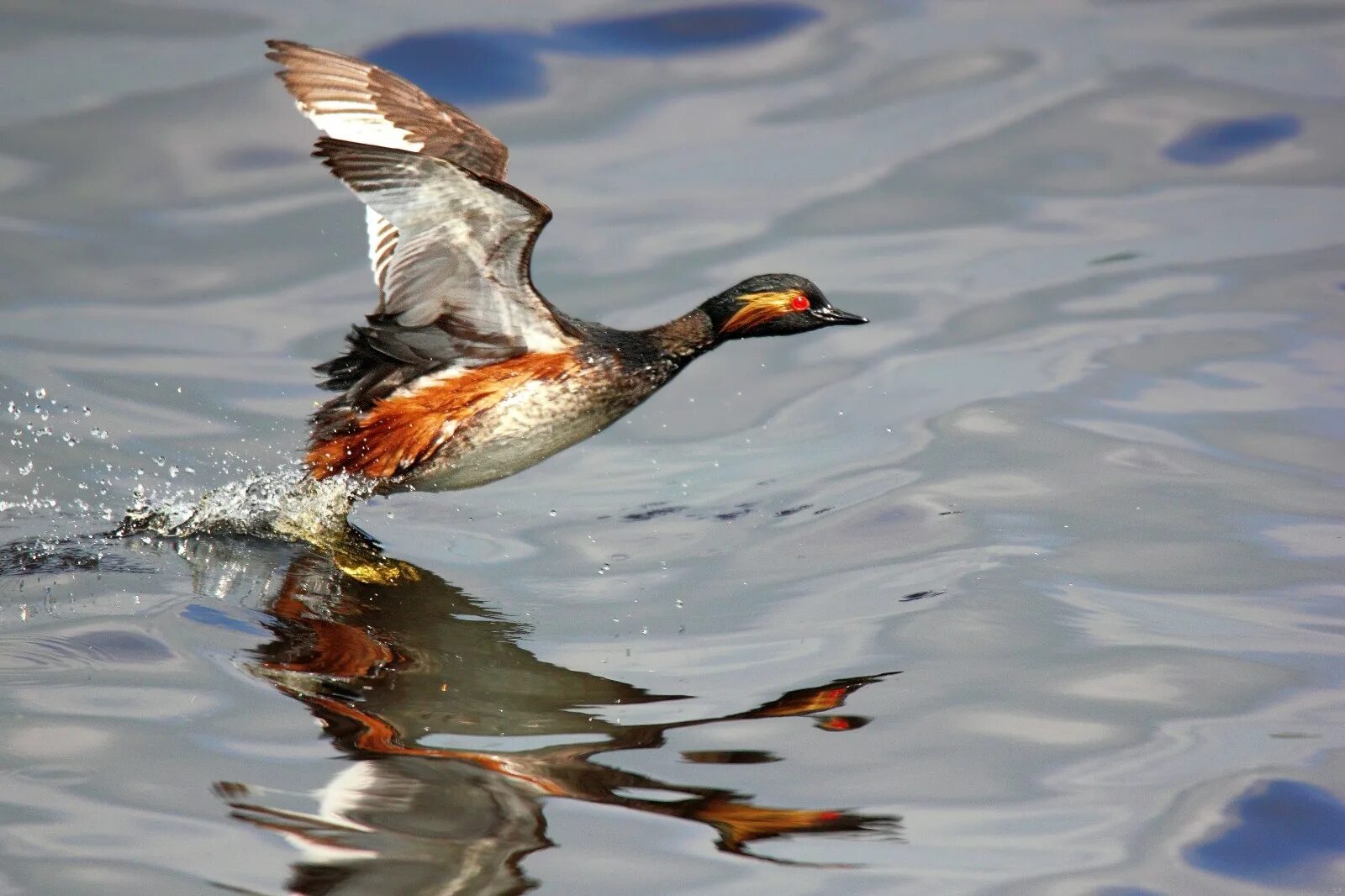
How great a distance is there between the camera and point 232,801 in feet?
15.3

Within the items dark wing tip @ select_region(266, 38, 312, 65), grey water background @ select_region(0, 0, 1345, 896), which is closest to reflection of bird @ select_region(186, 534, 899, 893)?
grey water background @ select_region(0, 0, 1345, 896)

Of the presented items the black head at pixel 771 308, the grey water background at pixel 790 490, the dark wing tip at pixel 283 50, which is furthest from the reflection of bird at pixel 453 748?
the dark wing tip at pixel 283 50

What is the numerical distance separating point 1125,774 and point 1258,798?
42cm

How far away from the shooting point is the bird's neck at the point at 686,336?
8227 millimetres

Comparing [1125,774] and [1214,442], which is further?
[1214,442]

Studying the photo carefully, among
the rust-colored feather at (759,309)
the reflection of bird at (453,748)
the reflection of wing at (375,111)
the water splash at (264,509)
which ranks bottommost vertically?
the reflection of bird at (453,748)

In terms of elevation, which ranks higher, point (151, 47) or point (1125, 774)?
point (151, 47)

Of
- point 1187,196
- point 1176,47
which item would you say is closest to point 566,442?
point 1187,196

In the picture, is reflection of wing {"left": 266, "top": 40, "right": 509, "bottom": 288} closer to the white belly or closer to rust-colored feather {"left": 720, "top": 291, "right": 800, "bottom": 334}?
the white belly

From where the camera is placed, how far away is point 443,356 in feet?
25.2

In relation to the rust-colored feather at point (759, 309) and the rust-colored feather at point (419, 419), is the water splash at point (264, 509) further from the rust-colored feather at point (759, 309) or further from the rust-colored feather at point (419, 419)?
the rust-colored feather at point (759, 309)

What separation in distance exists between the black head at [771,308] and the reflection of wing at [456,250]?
3.33 ft

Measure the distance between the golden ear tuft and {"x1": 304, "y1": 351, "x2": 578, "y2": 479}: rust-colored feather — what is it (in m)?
1.13

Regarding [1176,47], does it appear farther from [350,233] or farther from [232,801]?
[232,801]
